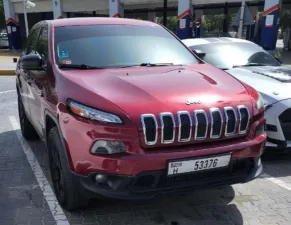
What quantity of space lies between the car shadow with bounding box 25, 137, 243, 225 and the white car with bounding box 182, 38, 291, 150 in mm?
1166

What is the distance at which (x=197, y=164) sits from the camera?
275cm

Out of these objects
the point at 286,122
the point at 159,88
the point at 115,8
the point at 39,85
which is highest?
the point at 115,8

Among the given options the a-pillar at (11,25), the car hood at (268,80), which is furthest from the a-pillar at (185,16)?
the a-pillar at (11,25)

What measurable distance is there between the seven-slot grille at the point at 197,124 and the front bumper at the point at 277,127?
1514mm

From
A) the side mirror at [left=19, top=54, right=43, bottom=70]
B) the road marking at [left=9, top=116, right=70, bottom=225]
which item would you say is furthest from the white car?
the road marking at [left=9, top=116, right=70, bottom=225]

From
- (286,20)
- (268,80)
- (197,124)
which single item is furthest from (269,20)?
(286,20)

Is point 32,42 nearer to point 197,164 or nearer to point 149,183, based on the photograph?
point 149,183

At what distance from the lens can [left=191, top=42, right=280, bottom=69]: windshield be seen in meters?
5.88

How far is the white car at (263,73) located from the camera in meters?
4.32

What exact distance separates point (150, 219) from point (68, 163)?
0.92 meters

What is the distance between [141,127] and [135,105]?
19 cm

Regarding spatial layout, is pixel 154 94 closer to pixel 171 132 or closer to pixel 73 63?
pixel 171 132

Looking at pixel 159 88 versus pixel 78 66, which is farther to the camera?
pixel 78 66

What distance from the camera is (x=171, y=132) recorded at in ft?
8.71
